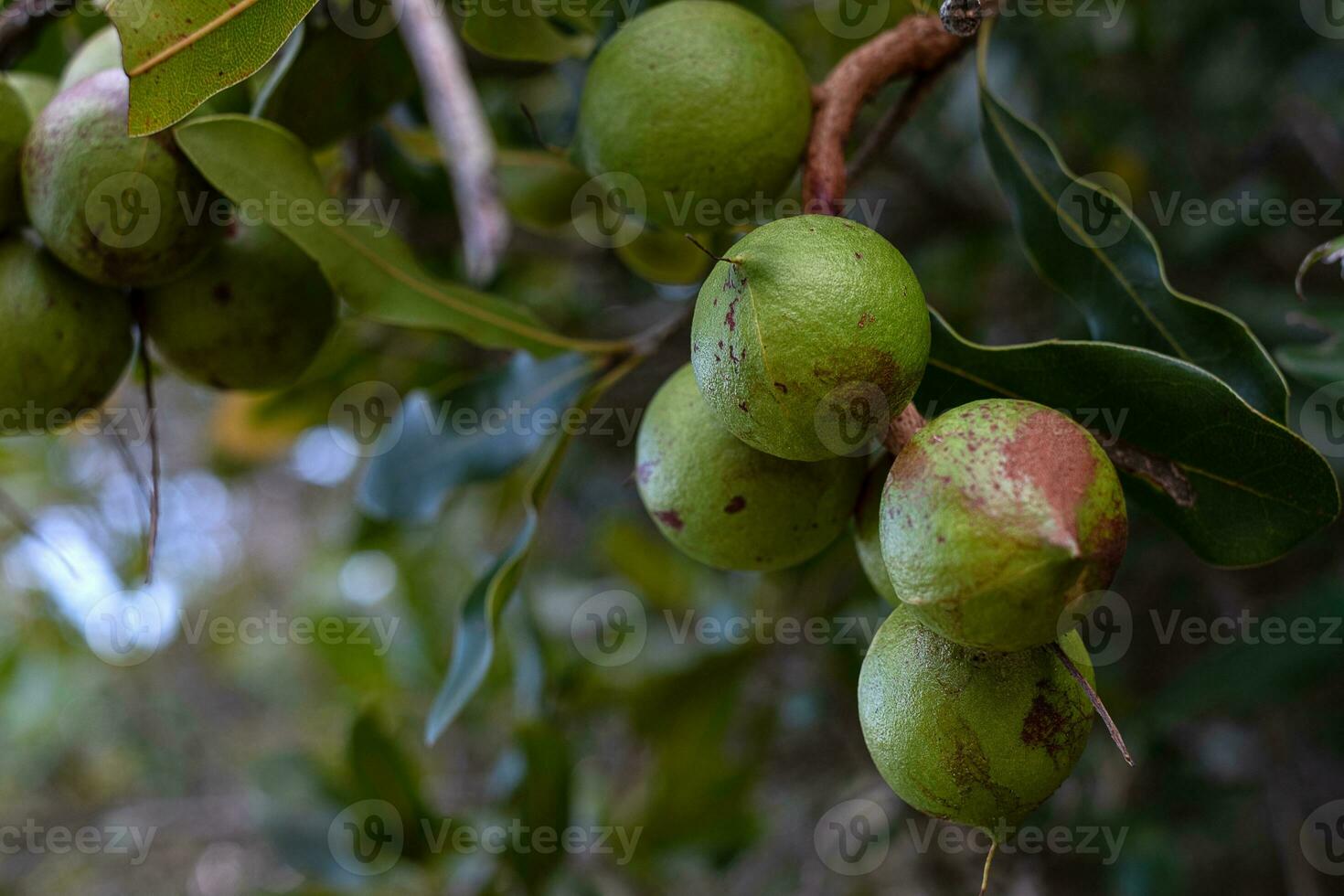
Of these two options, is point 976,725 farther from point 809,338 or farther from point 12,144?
point 12,144

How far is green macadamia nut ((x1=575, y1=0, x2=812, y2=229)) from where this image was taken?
120 centimetres

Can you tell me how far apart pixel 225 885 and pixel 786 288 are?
5813 mm

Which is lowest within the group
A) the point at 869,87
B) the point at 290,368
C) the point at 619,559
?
the point at 619,559

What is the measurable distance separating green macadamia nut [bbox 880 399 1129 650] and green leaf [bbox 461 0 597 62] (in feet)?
2.89

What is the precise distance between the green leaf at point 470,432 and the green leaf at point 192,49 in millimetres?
709

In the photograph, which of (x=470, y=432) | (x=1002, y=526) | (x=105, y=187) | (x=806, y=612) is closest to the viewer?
(x=1002, y=526)

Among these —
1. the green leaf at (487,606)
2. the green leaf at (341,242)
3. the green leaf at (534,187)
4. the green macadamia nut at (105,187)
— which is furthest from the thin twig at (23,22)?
the green leaf at (487,606)

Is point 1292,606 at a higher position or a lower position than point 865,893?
higher

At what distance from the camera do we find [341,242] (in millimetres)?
1345

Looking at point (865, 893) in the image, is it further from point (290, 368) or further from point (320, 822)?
point (290, 368)

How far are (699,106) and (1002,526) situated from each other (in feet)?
2.17

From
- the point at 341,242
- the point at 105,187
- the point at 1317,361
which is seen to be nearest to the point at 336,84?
the point at 341,242

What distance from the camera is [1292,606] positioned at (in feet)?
6.33

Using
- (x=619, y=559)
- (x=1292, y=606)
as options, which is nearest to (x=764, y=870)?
(x=619, y=559)
